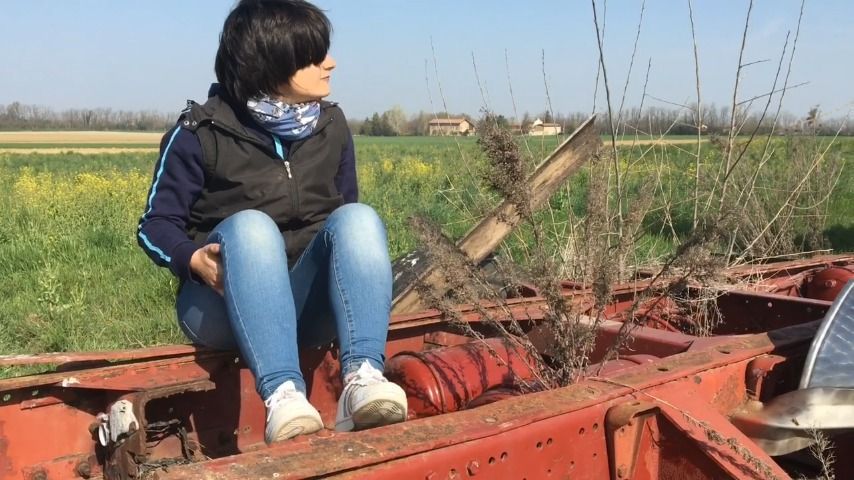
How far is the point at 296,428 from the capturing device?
6.14 feet

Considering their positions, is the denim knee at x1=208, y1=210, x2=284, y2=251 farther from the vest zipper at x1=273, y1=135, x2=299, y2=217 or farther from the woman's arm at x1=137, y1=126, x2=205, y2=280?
the vest zipper at x1=273, y1=135, x2=299, y2=217

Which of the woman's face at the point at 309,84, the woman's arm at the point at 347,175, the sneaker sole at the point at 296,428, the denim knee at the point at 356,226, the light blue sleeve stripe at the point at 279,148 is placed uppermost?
the woman's face at the point at 309,84

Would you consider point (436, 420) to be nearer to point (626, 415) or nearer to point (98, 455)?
point (626, 415)

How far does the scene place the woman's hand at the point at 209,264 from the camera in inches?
87.6

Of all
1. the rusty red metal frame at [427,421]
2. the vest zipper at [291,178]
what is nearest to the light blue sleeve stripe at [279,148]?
the vest zipper at [291,178]

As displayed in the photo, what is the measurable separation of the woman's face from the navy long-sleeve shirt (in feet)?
0.50

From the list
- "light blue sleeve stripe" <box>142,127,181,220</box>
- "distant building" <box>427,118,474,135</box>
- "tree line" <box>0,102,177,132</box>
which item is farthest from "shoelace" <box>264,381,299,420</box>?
"tree line" <box>0,102,177,132</box>

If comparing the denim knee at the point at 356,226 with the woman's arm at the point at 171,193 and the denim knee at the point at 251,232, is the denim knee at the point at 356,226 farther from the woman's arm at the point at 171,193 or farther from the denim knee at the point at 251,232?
the woman's arm at the point at 171,193

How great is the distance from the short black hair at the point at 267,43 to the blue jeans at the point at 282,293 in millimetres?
495

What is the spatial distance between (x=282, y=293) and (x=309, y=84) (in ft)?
2.51

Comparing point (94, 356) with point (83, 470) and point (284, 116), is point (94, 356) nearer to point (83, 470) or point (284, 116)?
point (83, 470)

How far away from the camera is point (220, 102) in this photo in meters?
2.52

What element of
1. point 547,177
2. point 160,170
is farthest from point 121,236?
point 160,170

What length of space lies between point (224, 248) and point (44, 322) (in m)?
3.83
